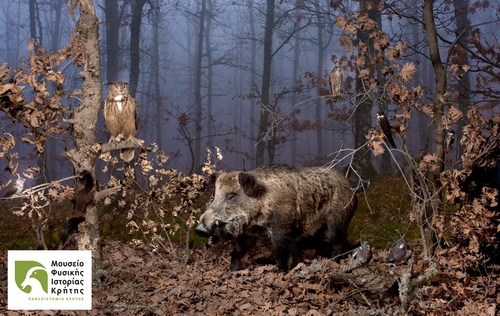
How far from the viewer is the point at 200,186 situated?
691cm

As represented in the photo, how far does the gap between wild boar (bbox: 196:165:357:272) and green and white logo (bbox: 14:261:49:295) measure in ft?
5.46

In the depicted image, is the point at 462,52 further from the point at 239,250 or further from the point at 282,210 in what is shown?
the point at 239,250

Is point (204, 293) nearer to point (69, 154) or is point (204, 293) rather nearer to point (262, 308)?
point (262, 308)

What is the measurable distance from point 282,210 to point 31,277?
9.20 feet

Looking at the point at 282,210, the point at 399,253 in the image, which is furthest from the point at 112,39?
the point at 399,253

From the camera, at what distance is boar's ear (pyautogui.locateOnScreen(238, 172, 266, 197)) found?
6.11 meters

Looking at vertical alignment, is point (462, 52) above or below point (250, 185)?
above

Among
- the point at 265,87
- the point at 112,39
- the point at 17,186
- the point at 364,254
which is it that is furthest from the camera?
the point at 112,39

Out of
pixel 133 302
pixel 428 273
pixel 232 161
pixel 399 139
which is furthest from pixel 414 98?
pixel 232 161

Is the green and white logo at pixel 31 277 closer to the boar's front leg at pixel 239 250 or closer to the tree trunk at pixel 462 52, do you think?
the boar's front leg at pixel 239 250

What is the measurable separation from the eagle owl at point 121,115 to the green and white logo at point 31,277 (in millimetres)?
1573

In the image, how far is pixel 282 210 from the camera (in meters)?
6.25

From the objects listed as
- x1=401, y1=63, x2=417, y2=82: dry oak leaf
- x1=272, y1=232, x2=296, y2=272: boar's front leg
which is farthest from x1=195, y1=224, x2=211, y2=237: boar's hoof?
x1=401, y1=63, x2=417, y2=82: dry oak leaf

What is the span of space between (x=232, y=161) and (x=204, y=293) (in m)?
42.3
